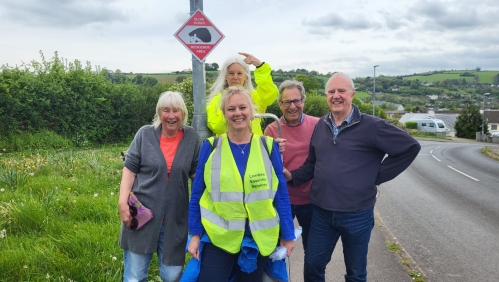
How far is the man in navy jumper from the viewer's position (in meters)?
2.90

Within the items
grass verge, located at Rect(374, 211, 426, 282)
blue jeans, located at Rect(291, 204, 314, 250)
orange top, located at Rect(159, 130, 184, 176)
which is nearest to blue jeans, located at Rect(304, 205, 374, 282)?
blue jeans, located at Rect(291, 204, 314, 250)

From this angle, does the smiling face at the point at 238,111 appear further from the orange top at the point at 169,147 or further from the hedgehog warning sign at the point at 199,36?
the hedgehog warning sign at the point at 199,36

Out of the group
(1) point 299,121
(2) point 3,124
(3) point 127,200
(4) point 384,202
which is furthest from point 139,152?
(2) point 3,124

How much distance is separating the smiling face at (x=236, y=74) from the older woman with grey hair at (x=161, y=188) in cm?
52

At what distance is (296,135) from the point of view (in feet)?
11.1

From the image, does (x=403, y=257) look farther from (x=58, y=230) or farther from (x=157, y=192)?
(x=58, y=230)

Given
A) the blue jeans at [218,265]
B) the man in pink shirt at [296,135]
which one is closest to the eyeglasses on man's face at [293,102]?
the man in pink shirt at [296,135]

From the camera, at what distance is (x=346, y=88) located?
2990mm

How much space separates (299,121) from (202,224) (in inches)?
52.9

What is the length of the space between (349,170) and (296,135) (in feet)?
2.17

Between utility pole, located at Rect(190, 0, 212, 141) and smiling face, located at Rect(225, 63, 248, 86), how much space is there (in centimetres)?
95

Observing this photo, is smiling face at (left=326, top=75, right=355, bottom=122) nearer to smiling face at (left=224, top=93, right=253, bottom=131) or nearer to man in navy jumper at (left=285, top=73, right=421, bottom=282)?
man in navy jumper at (left=285, top=73, right=421, bottom=282)

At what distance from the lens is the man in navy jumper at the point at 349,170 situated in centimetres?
290

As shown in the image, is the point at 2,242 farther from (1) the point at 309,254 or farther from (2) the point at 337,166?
(2) the point at 337,166
